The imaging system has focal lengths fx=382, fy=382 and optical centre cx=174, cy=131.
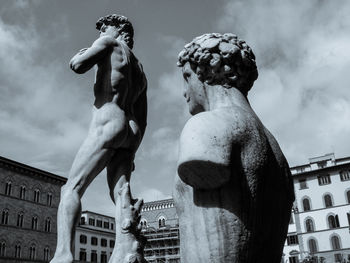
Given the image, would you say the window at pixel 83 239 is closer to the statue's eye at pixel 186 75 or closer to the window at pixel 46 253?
the window at pixel 46 253

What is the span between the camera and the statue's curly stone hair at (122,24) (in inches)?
150

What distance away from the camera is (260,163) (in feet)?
5.08

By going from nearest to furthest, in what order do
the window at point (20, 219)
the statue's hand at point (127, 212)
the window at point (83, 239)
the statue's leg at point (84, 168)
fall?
the statue's hand at point (127, 212) < the statue's leg at point (84, 168) < the window at point (20, 219) < the window at point (83, 239)

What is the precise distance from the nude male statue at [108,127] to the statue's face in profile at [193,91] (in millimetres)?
1103

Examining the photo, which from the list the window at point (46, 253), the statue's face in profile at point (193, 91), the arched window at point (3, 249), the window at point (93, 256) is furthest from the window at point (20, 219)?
the statue's face in profile at point (193, 91)

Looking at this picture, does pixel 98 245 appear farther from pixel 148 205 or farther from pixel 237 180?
pixel 237 180

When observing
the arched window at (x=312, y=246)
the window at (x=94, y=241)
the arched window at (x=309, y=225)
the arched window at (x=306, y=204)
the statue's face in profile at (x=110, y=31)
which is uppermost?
the arched window at (x=306, y=204)

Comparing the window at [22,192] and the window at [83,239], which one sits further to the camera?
the window at [83,239]

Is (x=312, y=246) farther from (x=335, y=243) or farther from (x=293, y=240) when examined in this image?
(x=335, y=243)

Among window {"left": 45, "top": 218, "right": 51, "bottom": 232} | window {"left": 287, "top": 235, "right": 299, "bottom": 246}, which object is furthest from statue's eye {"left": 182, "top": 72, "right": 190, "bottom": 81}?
window {"left": 287, "top": 235, "right": 299, "bottom": 246}

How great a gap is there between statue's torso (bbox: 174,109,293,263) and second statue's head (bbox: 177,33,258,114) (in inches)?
10.1

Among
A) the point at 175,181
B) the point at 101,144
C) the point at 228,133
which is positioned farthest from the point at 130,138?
the point at 228,133

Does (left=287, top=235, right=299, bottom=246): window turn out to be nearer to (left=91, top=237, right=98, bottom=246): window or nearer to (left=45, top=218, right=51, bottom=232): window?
(left=45, top=218, right=51, bottom=232): window

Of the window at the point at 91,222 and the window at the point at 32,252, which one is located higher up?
the window at the point at 91,222
